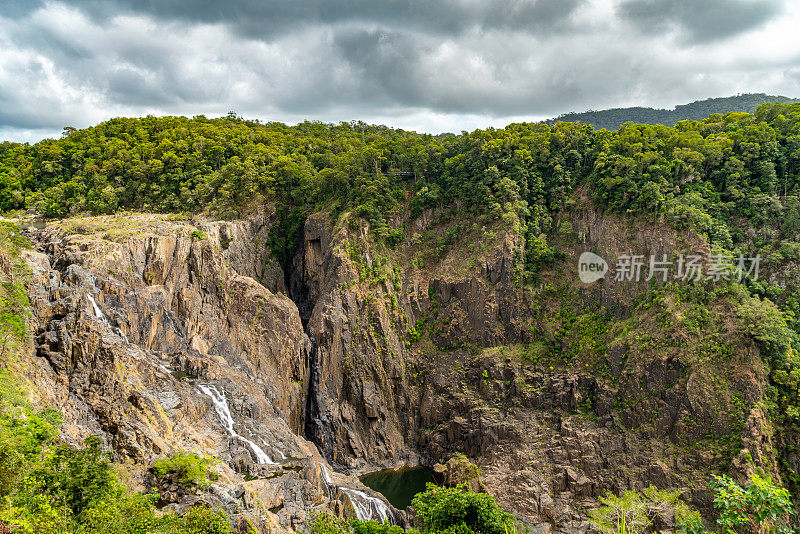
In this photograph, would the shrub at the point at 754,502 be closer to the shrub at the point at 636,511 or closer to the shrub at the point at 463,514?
the shrub at the point at 463,514

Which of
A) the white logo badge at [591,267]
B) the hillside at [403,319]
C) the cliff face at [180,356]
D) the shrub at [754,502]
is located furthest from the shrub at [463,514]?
the white logo badge at [591,267]

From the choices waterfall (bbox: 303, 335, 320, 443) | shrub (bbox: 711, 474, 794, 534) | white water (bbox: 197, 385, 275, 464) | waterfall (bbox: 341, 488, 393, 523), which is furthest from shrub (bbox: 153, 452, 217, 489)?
waterfall (bbox: 303, 335, 320, 443)

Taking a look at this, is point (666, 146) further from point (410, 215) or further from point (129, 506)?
point (129, 506)

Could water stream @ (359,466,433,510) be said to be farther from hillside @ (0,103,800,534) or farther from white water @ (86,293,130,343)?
white water @ (86,293,130,343)

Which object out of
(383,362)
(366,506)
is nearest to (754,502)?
(366,506)

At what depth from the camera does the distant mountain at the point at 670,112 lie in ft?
320

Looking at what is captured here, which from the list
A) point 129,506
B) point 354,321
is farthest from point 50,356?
point 354,321

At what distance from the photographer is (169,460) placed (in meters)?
22.3

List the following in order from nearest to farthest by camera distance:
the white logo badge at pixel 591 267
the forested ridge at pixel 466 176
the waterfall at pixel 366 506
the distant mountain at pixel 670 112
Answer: the waterfall at pixel 366 506, the forested ridge at pixel 466 176, the white logo badge at pixel 591 267, the distant mountain at pixel 670 112

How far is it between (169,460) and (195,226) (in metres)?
26.7

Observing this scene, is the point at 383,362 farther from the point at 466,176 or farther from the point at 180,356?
the point at 466,176

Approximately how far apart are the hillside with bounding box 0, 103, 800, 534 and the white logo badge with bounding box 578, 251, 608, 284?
0.51 m

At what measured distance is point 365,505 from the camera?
3134 centimetres

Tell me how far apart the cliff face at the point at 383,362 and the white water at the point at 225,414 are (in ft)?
0.46
